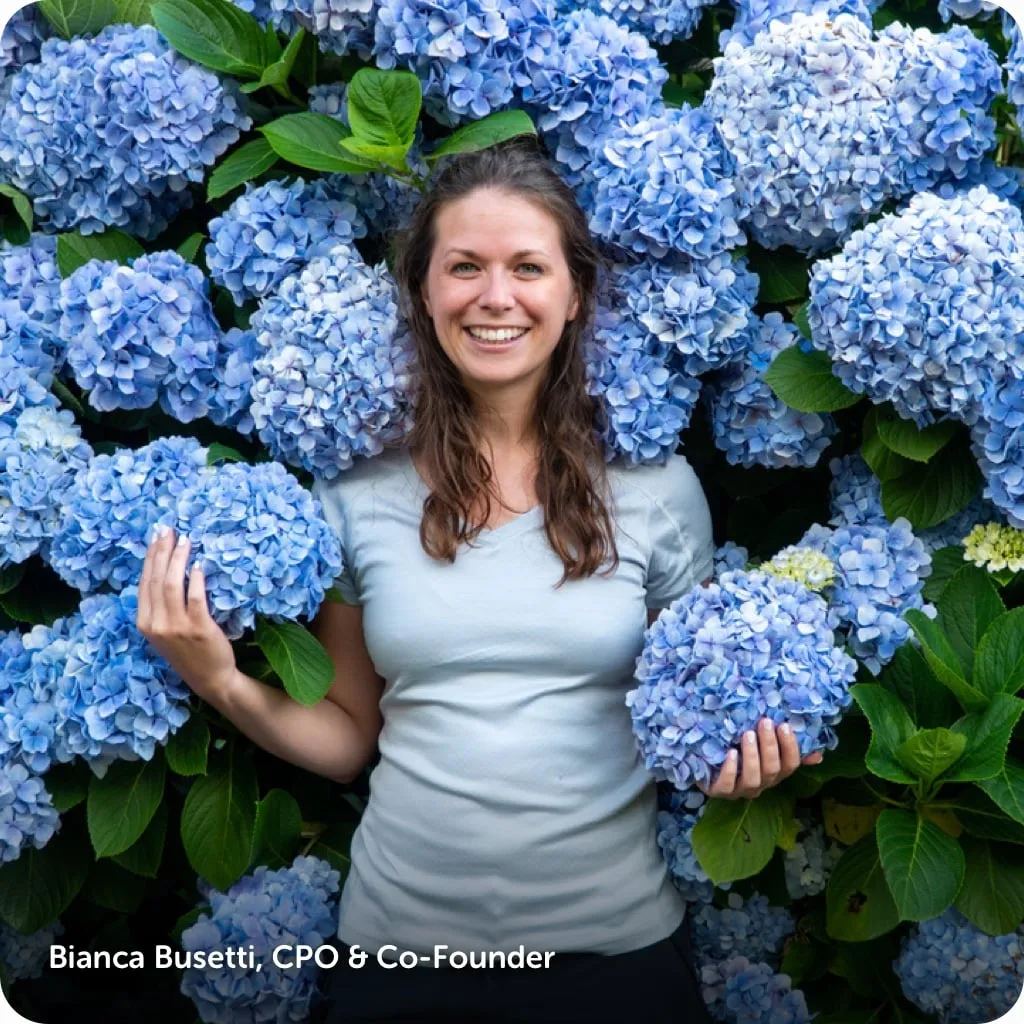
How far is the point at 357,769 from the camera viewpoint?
236 centimetres

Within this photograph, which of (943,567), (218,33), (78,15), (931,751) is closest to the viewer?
(931,751)

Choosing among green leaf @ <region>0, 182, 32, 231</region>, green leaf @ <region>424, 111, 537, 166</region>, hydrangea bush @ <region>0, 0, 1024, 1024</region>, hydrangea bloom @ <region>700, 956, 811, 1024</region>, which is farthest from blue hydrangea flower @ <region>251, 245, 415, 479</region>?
hydrangea bloom @ <region>700, 956, 811, 1024</region>

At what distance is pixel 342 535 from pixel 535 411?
0.39m

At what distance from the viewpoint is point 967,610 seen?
2174mm

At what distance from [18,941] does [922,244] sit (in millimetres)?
2078

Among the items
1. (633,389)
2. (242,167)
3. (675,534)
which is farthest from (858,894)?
(242,167)

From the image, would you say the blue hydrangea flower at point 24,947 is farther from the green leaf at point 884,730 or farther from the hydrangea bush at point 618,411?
the green leaf at point 884,730

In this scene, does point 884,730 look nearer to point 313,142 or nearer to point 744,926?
point 744,926

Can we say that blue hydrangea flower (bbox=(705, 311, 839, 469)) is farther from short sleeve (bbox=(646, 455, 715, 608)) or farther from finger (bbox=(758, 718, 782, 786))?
finger (bbox=(758, 718, 782, 786))

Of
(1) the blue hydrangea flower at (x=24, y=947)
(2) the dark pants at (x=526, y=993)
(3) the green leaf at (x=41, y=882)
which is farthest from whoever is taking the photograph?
(1) the blue hydrangea flower at (x=24, y=947)

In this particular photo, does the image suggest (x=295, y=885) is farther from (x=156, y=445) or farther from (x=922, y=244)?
(x=922, y=244)

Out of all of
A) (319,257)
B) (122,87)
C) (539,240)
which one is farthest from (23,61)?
(539,240)

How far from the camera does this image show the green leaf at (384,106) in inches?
86.3

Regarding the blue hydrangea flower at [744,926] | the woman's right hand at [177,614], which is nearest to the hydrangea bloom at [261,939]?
the woman's right hand at [177,614]
